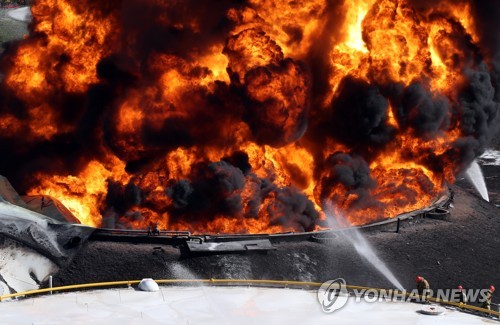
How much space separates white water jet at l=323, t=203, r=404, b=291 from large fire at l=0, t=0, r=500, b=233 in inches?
39.4

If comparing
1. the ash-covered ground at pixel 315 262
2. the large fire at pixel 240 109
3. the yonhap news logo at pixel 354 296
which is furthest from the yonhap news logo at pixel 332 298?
the large fire at pixel 240 109

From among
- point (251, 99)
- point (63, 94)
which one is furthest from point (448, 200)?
point (63, 94)

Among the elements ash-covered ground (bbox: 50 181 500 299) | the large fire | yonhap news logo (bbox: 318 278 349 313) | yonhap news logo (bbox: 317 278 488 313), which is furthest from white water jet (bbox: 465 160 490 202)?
yonhap news logo (bbox: 318 278 349 313)

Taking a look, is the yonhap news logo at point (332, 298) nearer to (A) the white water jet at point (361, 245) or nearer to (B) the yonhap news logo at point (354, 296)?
(B) the yonhap news logo at point (354, 296)

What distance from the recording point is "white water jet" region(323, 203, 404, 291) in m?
38.9

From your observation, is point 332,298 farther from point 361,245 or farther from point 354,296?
point 361,245

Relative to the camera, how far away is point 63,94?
5134 centimetres

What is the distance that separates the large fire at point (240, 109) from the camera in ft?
154

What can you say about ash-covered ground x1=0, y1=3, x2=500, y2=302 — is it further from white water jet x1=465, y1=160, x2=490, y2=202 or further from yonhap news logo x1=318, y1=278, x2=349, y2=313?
white water jet x1=465, y1=160, x2=490, y2=202

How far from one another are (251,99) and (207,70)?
3.71 meters

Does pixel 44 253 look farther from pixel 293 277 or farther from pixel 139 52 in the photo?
pixel 139 52

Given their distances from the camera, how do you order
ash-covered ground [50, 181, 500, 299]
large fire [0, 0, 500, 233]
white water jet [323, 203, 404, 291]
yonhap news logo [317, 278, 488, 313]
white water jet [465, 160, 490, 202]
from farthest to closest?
white water jet [465, 160, 490, 202] → large fire [0, 0, 500, 233] → white water jet [323, 203, 404, 291] → ash-covered ground [50, 181, 500, 299] → yonhap news logo [317, 278, 488, 313]

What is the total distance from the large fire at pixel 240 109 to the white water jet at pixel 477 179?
1326cm

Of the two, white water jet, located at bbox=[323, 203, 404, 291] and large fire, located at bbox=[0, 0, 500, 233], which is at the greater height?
large fire, located at bbox=[0, 0, 500, 233]
